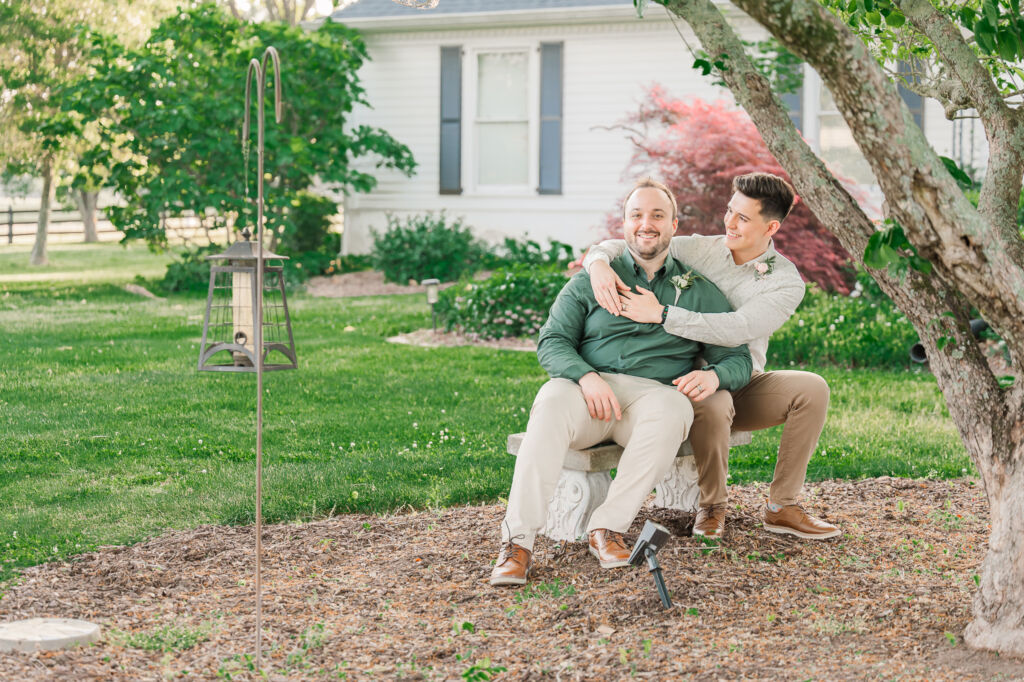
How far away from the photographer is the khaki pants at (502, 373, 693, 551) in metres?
3.63

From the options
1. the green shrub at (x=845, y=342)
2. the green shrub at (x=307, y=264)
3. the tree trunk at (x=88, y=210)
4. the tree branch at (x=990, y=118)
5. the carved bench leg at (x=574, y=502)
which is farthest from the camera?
the tree trunk at (x=88, y=210)

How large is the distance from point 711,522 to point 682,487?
0.33m

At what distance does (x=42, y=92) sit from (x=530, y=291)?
10918mm

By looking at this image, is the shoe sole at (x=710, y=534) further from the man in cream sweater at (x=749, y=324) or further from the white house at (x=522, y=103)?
the white house at (x=522, y=103)

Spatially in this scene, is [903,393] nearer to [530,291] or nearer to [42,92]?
[530,291]

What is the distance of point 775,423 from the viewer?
13.8 feet

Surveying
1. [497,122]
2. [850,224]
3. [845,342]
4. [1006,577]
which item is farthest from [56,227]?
[1006,577]

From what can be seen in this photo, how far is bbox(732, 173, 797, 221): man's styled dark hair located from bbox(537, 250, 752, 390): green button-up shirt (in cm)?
35

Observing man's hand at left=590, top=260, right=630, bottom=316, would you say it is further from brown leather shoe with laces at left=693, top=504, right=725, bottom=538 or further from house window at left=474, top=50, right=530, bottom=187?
house window at left=474, top=50, right=530, bottom=187

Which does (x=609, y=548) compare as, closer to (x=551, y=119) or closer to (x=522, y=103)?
(x=551, y=119)

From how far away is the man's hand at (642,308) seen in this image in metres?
3.90

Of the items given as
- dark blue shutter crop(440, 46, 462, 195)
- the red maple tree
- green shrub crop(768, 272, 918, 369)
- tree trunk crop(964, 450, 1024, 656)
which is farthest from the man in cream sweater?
dark blue shutter crop(440, 46, 462, 195)

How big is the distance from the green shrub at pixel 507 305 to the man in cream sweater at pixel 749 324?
5.12m

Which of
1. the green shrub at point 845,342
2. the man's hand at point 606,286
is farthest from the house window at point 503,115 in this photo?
the man's hand at point 606,286
